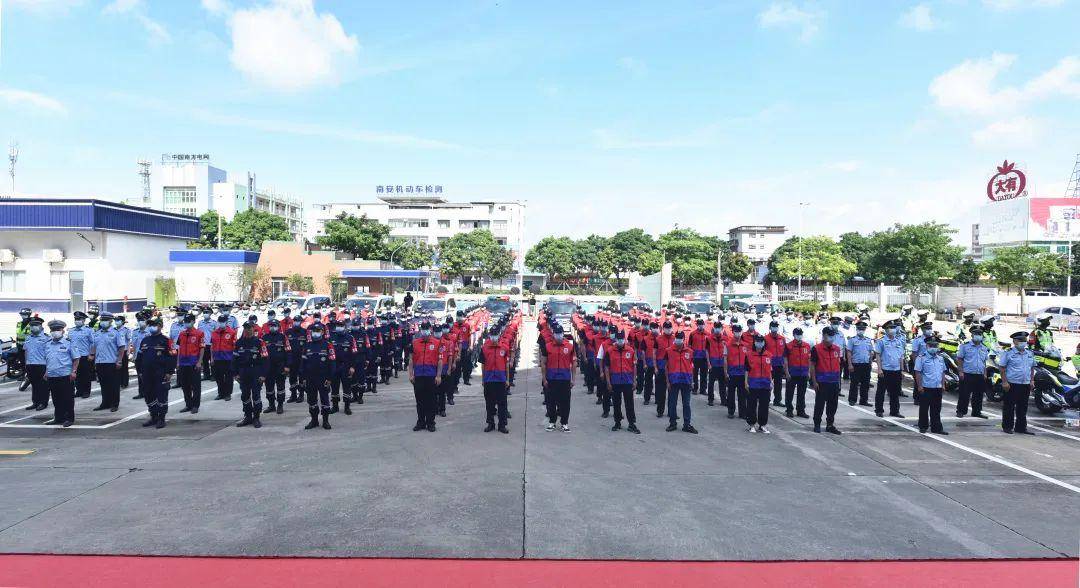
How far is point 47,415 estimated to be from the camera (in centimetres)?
1141

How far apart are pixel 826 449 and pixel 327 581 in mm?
7145

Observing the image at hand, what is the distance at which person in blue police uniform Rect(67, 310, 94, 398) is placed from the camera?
11.7 meters

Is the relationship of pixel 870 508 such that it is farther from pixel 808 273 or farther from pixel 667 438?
pixel 808 273

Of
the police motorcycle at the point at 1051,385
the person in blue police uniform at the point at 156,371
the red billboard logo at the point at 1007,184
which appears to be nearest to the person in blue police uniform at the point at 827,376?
the police motorcycle at the point at 1051,385

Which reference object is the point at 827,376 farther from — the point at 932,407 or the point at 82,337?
the point at 82,337

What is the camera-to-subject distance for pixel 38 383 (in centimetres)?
1161

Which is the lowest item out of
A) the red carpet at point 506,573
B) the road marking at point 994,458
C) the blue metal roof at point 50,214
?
the road marking at point 994,458

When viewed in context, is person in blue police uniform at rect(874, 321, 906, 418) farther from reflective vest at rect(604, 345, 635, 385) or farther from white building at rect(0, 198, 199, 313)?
white building at rect(0, 198, 199, 313)

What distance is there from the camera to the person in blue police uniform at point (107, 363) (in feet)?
39.4

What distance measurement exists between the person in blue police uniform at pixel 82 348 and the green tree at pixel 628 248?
6464 cm

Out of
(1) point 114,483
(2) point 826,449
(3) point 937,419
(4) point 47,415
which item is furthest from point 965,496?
(4) point 47,415

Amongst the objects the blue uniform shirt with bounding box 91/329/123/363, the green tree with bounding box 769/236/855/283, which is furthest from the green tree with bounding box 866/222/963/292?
the blue uniform shirt with bounding box 91/329/123/363

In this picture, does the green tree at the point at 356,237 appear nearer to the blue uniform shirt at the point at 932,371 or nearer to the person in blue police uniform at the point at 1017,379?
the blue uniform shirt at the point at 932,371

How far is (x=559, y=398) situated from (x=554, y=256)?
6798 cm
